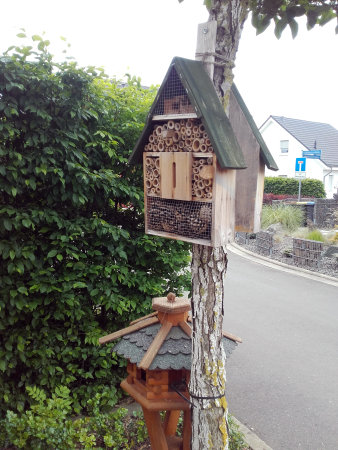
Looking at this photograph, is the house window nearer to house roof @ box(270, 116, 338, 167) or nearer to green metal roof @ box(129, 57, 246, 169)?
house roof @ box(270, 116, 338, 167)

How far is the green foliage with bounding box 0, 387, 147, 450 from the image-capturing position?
9.64ft

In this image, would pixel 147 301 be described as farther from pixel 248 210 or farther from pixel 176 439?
pixel 248 210

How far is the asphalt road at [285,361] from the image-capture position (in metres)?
4.07

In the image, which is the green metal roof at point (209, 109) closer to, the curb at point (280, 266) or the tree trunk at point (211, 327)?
the tree trunk at point (211, 327)

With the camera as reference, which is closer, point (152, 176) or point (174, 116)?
point (174, 116)

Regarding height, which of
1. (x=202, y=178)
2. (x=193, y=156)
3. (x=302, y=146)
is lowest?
(x=202, y=178)

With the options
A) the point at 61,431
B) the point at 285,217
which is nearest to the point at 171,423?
the point at 61,431

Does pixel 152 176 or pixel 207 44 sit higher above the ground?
pixel 207 44

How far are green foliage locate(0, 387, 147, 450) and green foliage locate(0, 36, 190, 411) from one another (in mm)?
353

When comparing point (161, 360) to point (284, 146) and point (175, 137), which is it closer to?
point (175, 137)

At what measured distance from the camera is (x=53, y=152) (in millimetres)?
3172

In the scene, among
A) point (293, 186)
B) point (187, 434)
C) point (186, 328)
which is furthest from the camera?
point (293, 186)

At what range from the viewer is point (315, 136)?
96.1 feet

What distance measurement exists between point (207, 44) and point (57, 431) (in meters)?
2.95
